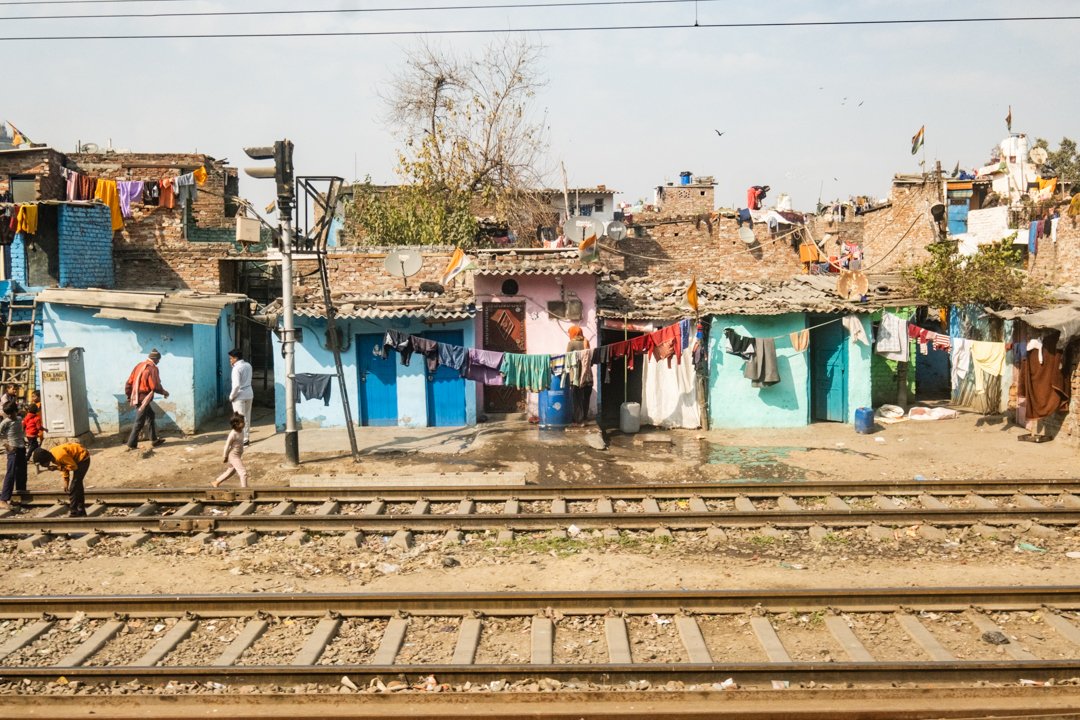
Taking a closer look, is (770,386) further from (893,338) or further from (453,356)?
(453,356)

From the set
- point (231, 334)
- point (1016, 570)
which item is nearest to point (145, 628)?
point (1016, 570)

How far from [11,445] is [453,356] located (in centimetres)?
750

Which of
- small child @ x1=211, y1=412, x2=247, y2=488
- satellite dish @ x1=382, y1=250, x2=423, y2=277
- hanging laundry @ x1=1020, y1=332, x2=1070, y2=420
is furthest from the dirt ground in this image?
satellite dish @ x1=382, y1=250, x2=423, y2=277

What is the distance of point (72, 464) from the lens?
1136 cm

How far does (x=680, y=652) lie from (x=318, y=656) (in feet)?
9.89

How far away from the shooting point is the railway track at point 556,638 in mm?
6723

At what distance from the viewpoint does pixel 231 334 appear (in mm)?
20594

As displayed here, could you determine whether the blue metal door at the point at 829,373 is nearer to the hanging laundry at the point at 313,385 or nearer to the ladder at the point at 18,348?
the hanging laundry at the point at 313,385

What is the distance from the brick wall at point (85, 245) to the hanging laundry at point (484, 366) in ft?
32.2

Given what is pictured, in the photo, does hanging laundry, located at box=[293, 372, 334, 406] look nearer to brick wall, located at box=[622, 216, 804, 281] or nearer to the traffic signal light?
the traffic signal light

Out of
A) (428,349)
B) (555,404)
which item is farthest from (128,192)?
(555,404)

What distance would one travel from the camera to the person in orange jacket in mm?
11266

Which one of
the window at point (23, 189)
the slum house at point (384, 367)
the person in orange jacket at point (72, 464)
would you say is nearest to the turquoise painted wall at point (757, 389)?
the slum house at point (384, 367)

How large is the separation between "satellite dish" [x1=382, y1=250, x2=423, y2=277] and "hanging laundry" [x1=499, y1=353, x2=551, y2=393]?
3.33m
